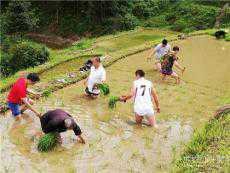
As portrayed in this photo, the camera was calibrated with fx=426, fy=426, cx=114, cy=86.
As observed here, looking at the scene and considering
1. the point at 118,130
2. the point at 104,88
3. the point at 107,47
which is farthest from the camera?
the point at 107,47

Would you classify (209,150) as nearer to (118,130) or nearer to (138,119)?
(138,119)

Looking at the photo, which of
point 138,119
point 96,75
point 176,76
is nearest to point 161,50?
point 176,76

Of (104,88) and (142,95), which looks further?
(104,88)

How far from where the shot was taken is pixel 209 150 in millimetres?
8227

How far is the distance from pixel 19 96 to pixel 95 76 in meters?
2.26

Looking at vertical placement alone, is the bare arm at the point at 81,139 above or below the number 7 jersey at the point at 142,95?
below

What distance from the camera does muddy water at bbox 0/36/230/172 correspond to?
8164mm

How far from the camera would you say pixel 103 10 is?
2980 centimetres

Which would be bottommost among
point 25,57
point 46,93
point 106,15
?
point 106,15

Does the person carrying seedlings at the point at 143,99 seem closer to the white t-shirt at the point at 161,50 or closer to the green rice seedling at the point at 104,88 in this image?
the green rice seedling at the point at 104,88

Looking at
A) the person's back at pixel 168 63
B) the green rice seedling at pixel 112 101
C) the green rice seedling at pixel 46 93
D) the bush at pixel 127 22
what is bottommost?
the bush at pixel 127 22

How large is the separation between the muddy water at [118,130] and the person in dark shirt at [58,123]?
0.41m

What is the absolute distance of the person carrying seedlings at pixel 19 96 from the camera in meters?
9.46

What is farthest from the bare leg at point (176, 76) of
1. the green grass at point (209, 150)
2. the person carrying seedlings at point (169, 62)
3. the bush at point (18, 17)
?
the bush at point (18, 17)
